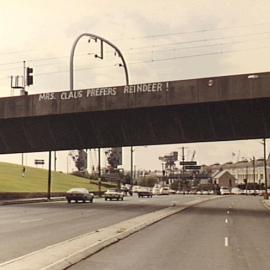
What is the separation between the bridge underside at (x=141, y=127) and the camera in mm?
40594

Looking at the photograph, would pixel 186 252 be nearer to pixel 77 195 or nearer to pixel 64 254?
pixel 64 254

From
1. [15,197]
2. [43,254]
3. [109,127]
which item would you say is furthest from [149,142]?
[43,254]

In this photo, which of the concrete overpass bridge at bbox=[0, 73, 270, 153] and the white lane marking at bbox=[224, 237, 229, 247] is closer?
the white lane marking at bbox=[224, 237, 229, 247]

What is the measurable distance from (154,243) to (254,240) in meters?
3.70

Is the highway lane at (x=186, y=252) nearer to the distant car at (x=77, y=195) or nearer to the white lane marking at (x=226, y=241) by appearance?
the white lane marking at (x=226, y=241)

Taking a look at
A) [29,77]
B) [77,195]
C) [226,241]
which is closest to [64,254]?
[226,241]

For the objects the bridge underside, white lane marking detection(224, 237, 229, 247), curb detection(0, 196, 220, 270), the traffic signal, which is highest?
the traffic signal

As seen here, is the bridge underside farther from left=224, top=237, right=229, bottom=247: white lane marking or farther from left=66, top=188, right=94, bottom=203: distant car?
left=224, top=237, right=229, bottom=247: white lane marking

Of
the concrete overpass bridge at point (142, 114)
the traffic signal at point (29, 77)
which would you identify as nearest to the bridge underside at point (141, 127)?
the concrete overpass bridge at point (142, 114)

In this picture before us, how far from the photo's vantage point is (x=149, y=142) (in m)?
46.6

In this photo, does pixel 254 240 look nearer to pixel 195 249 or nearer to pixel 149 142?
pixel 195 249

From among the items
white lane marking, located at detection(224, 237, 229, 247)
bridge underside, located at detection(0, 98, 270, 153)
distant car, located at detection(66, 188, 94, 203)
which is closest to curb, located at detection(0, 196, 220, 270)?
white lane marking, located at detection(224, 237, 229, 247)

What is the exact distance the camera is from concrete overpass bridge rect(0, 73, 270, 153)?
1522 inches

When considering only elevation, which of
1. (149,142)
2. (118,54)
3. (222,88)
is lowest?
(149,142)
